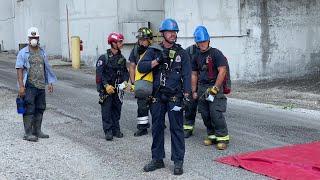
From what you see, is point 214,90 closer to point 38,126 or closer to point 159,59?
point 159,59

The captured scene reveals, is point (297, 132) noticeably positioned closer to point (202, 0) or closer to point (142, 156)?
point (142, 156)

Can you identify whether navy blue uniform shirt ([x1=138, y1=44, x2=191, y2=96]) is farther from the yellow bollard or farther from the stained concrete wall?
the yellow bollard

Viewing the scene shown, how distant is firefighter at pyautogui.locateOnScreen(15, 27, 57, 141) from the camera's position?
8.46 metres

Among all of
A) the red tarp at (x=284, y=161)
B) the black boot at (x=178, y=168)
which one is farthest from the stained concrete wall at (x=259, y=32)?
the black boot at (x=178, y=168)

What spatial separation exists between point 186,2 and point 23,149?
10332 mm

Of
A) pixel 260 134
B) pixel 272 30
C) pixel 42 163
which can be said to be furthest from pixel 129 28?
pixel 42 163

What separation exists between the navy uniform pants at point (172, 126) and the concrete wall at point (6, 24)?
30.0m

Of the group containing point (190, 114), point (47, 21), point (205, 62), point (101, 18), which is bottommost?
point (190, 114)

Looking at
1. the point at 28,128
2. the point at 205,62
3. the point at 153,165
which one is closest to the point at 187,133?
the point at 205,62

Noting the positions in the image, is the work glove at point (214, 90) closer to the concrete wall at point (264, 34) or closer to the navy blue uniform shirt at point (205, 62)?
the navy blue uniform shirt at point (205, 62)

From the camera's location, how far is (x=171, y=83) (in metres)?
6.66

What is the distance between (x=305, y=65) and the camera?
16812 mm

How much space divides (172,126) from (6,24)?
31.1 meters

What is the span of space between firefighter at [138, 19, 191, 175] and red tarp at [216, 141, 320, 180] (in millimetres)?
879
